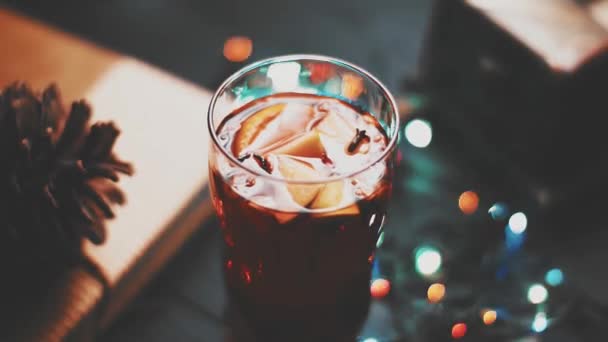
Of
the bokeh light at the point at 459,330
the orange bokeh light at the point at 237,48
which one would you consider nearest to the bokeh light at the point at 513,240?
the bokeh light at the point at 459,330

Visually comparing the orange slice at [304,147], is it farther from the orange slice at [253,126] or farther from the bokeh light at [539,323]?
the bokeh light at [539,323]

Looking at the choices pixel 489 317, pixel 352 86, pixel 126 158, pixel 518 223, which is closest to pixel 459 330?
pixel 489 317

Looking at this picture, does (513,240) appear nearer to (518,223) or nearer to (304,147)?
(518,223)

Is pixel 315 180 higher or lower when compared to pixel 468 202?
higher

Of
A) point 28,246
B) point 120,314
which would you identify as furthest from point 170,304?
point 28,246

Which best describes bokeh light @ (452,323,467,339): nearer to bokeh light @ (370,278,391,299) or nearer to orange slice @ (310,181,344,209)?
bokeh light @ (370,278,391,299)

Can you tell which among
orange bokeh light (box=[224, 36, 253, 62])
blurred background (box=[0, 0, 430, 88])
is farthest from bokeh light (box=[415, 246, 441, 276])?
orange bokeh light (box=[224, 36, 253, 62])

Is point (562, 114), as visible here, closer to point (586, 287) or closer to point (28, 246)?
point (586, 287)
